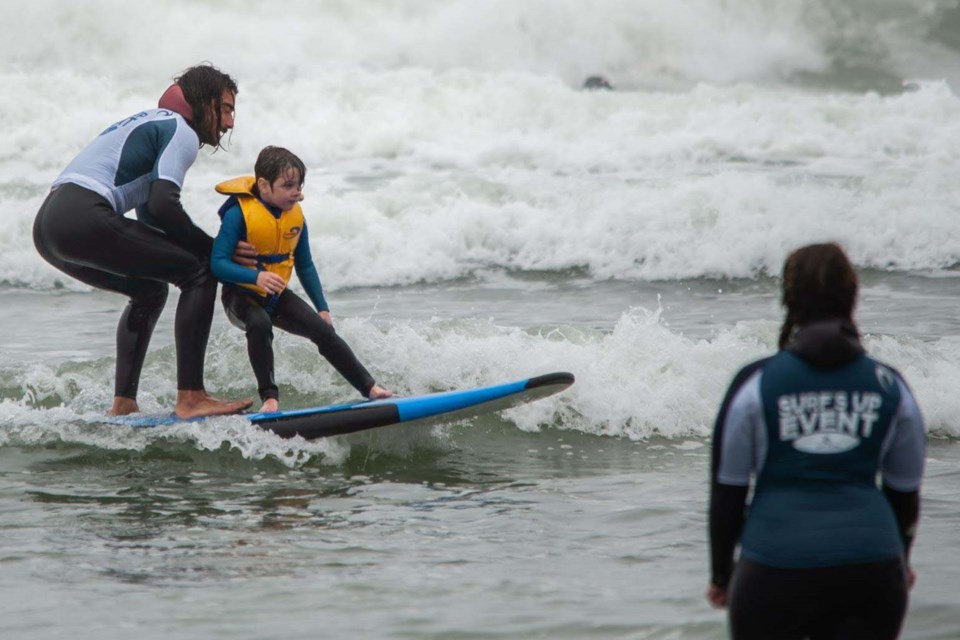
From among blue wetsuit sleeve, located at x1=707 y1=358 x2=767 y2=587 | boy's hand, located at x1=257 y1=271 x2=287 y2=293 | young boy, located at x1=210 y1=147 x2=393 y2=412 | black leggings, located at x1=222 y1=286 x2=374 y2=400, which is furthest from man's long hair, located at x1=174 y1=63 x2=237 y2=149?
blue wetsuit sleeve, located at x1=707 y1=358 x2=767 y2=587

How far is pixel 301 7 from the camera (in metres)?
22.8

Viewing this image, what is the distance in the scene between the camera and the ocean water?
414cm

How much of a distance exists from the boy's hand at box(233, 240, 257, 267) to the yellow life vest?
0.04 m

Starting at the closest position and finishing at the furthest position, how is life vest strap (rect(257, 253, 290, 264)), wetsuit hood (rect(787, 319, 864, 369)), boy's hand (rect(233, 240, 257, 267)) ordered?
wetsuit hood (rect(787, 319, 864, 369))
boy's hand (rect(233, 240, 257, 267))
life vest strap (rect(257, 253, 290, 264))

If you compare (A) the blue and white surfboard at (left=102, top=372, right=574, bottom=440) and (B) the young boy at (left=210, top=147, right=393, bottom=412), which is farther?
(A) the blue and white surfboard at (left=102, top=372, right=574, bottom=440)

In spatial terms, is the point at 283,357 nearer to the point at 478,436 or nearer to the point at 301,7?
the point at 478,436

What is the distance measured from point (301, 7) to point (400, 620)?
2026 cm

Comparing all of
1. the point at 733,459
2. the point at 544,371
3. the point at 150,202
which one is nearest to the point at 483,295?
the point at 544,371

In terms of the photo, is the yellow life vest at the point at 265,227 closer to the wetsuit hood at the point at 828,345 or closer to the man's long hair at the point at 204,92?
the man's long hair at the point at 204,92

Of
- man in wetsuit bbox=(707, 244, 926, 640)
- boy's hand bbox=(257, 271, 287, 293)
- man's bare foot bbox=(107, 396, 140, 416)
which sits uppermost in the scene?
boy's hand bbox=(257, 271, 287, 293)

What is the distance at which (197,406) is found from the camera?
5.84m

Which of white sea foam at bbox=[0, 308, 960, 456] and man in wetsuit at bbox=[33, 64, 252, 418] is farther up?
man in wetsuit at bbox=[33, 64, 252, 418]

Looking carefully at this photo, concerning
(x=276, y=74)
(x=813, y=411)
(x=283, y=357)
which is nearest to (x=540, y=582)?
(x=813, y=411)

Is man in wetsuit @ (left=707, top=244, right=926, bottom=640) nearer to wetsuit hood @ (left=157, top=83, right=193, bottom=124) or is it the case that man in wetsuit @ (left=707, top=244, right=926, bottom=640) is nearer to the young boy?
the young boy
